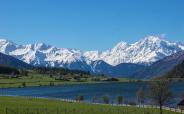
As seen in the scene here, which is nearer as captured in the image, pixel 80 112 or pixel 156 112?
pixel 80 112

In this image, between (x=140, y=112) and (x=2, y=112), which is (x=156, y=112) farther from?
(x=2, y=112)

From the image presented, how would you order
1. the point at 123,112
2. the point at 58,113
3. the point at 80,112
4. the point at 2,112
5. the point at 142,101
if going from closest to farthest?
1. the point at 2,112
2. the point at 58,113
3. the point at 80,112
4. the point at 123,112
5. the point at 142,101

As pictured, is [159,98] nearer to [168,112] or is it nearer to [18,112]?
[168,112]

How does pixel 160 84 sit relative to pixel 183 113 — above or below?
above

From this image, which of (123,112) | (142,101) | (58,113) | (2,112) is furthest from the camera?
(142,101)

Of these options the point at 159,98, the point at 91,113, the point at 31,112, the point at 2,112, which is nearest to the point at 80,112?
the point at 91,113

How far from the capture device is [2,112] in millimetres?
88312

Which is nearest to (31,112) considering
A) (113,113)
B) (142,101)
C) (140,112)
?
→ (113,113)

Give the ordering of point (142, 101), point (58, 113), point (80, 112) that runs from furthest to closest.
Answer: point (142, 101), point (80, 112), point (58, 113)

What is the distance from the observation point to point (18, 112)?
91.1 m

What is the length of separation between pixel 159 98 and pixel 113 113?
19.4 m

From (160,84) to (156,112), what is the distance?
717 cm

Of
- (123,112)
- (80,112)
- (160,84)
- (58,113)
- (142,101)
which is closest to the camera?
(58,113)

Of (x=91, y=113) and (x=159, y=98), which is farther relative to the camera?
(x=159, y=98)
